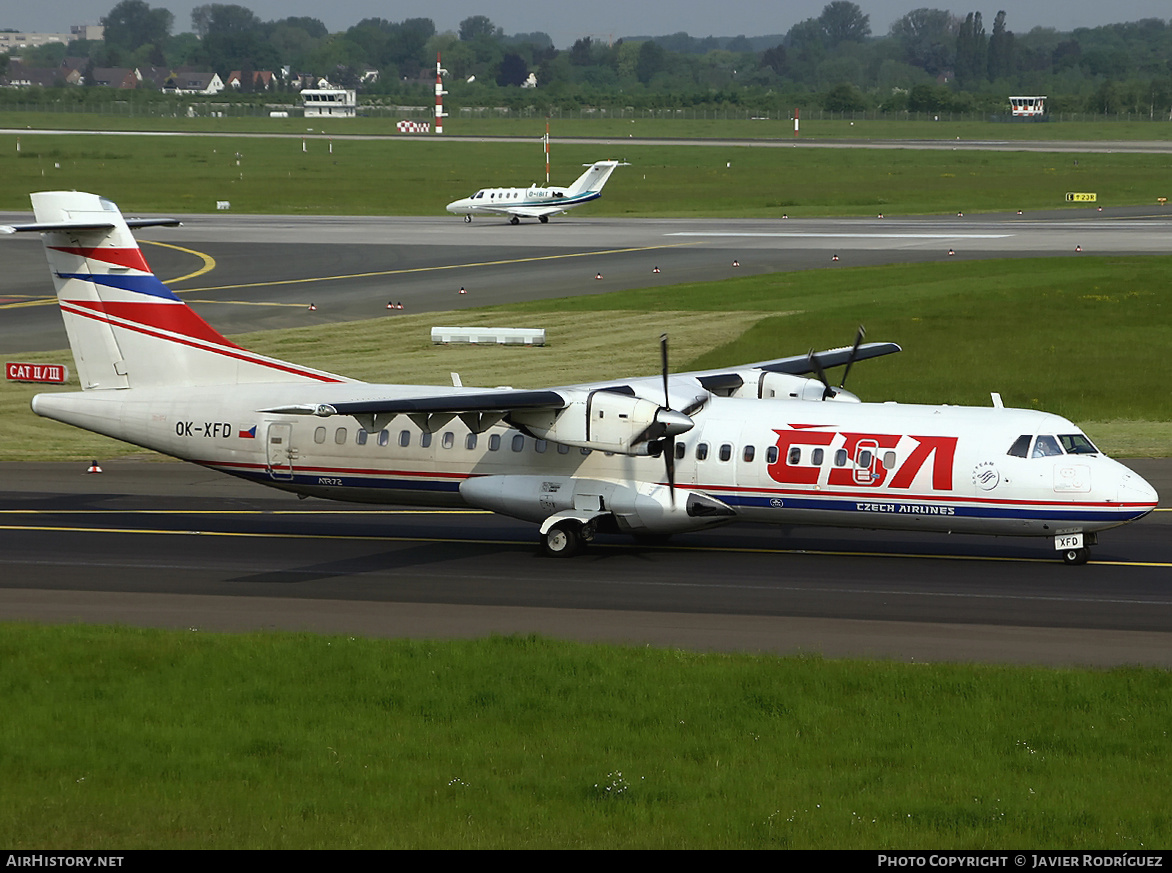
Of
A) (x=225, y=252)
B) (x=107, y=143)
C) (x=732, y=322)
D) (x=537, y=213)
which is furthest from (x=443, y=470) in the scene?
(x=107, y=143)

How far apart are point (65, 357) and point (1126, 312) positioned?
3913 centimetres

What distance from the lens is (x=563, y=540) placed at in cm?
2598

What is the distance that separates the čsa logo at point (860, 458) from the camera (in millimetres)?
24297

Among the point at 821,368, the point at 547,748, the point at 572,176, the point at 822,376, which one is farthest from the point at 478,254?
the point at 547,748

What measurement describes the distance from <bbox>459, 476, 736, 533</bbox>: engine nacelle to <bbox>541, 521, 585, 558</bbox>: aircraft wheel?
1.34 ft

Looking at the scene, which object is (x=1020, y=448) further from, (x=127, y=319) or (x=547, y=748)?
(x=127, y=319)

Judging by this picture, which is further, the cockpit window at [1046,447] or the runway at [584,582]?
the cockpit window at [1046,447]

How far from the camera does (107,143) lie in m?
160

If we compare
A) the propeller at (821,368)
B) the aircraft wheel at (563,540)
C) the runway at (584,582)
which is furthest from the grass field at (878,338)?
the aircraft wheel at (563,540)

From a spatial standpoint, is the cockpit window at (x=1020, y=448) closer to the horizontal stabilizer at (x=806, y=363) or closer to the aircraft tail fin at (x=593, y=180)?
the horizontal stabilizer at (x=806, y=363)

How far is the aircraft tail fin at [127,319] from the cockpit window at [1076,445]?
13865 mm

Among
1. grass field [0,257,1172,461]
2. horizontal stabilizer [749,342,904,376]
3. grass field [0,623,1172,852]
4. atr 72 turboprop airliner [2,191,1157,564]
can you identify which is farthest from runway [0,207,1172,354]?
grass field [0,623,1172,852]

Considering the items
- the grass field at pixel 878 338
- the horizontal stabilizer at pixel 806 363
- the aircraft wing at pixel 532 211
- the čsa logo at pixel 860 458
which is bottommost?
the grass field at pixel 878 338

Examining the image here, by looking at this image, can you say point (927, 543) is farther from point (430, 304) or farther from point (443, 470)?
point (430, 304)
